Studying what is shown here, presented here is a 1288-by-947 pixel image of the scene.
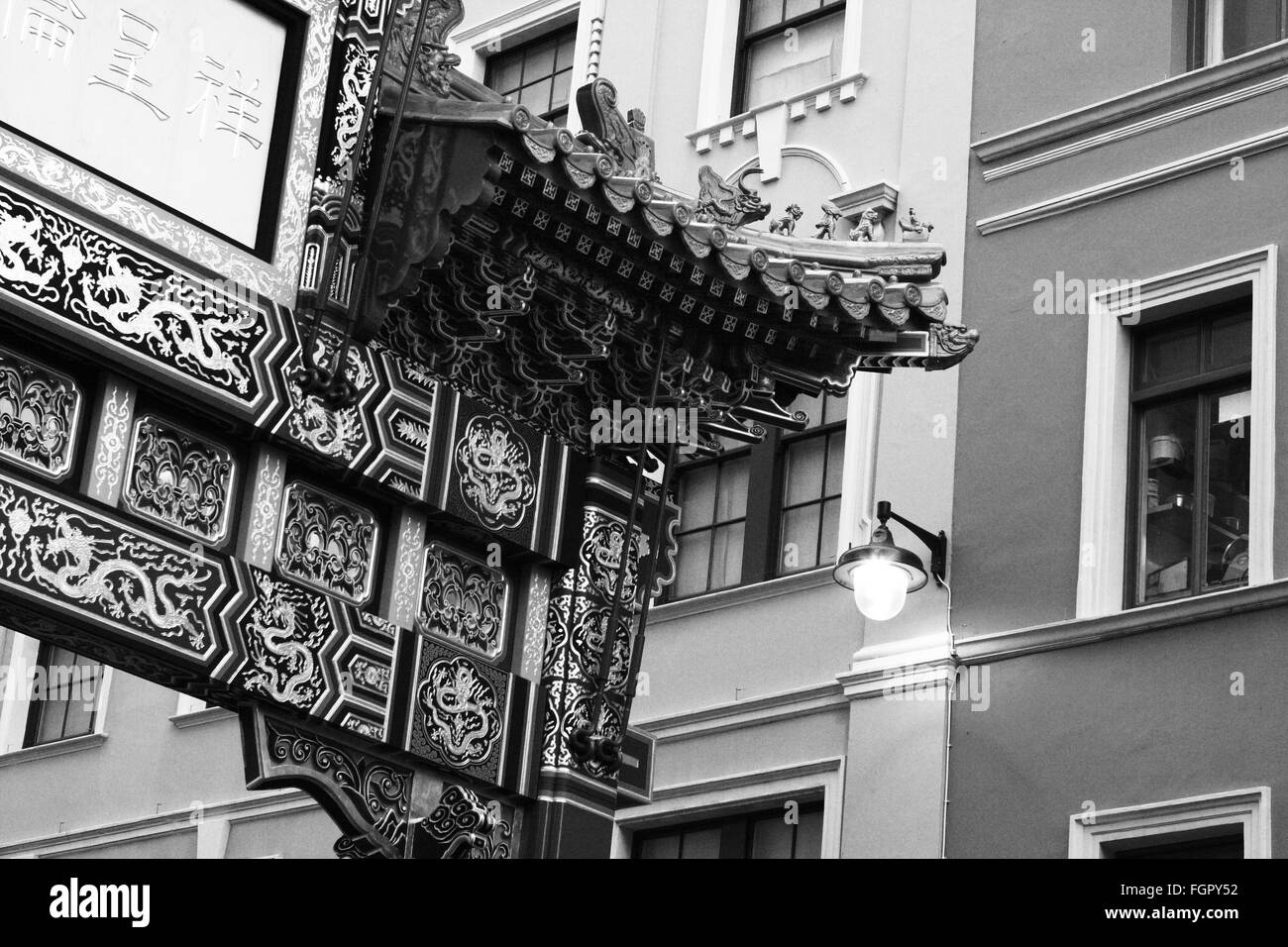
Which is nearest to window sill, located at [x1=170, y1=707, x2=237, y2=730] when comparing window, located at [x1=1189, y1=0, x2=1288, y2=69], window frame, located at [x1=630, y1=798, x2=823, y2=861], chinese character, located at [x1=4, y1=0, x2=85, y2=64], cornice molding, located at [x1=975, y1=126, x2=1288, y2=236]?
window frame, located at [x1=630, y1=798, x2=823, y2=861]

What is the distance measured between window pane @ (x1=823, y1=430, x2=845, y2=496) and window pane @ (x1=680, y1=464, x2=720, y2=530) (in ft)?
3.50

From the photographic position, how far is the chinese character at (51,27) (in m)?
9.32

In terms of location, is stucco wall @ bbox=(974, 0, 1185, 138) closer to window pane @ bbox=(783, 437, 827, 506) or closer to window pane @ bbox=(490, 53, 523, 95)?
window pane @ bbox=(783, 437, 827, 506)

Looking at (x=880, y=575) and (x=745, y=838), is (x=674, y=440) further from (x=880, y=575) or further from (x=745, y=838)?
(x=745, y=838)

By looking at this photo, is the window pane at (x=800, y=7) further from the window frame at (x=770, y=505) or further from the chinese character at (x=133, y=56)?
the chinese character at (x=133, y=56)

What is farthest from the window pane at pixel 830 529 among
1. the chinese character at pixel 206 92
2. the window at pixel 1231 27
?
the chinese character at pixel 206 92

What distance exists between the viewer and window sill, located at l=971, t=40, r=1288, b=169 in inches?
614

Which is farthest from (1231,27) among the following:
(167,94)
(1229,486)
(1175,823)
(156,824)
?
(156,824)

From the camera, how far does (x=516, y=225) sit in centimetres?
1051

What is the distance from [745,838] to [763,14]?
7056mm

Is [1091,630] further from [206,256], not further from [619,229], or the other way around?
[206,256]

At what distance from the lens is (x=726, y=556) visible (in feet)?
57.2

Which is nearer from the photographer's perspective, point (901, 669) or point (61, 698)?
point (901, 669)
